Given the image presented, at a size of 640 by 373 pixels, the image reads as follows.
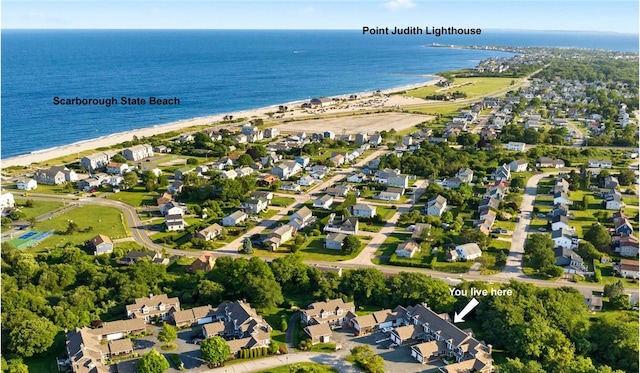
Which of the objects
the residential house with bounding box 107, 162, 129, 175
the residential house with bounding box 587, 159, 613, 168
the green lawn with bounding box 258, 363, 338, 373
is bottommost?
the green lawn with bounding box 258, 363, 338, 373

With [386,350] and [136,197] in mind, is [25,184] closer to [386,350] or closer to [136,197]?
[136,197]

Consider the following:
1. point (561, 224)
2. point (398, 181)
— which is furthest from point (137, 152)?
point (561, 224)

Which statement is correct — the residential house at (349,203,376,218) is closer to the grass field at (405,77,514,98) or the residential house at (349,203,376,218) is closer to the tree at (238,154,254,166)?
the tree at (238,154,254,166)

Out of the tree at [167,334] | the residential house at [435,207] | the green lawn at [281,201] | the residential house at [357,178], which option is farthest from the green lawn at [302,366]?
the residential house at [357,178]

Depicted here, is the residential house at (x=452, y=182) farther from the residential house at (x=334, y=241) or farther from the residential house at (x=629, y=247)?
the residential house at (x=334, y=241)

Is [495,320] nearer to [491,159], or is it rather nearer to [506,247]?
[506,247]

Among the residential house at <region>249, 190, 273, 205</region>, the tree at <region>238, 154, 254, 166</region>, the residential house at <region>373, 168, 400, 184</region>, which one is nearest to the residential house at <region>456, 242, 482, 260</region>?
the residential house at <region>373, 168, 400, 184</region>

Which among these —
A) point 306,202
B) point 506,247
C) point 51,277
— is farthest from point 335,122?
point 51,277
